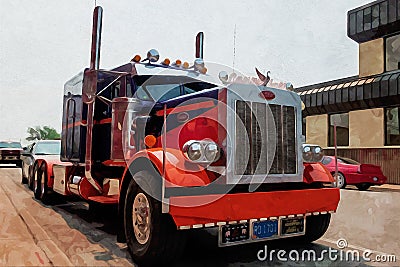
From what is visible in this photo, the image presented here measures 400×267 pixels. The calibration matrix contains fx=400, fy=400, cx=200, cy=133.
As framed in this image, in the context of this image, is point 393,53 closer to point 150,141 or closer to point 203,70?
point 203,70

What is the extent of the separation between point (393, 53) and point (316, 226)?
48.2ft

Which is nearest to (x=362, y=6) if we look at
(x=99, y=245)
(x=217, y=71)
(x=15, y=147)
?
(x=217, y=71)

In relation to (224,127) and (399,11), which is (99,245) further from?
(399,11)

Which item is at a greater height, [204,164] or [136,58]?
[136,58]

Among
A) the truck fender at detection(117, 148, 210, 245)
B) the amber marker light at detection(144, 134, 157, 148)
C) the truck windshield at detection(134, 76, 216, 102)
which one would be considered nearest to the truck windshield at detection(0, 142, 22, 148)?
the truck windshield at detection(134, 76, 216, 102)

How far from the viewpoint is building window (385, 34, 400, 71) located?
17.2 metres

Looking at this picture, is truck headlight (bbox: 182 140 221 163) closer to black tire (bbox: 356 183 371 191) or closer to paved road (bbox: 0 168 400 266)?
paved road (bbox: 0 168 400 266)

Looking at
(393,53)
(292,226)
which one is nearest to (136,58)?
(292,226)

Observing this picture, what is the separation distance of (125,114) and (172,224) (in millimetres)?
1858

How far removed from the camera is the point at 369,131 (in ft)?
59.1

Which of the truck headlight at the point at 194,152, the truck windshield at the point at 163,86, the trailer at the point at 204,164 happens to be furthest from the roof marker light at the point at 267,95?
the truck windshield at the point at 163,86

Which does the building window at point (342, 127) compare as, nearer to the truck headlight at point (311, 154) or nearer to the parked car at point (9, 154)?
the truck headlight at point (311, 154)

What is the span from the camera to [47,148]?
38.5 ft

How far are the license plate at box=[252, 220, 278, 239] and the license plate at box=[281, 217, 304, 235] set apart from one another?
0.42 ft
